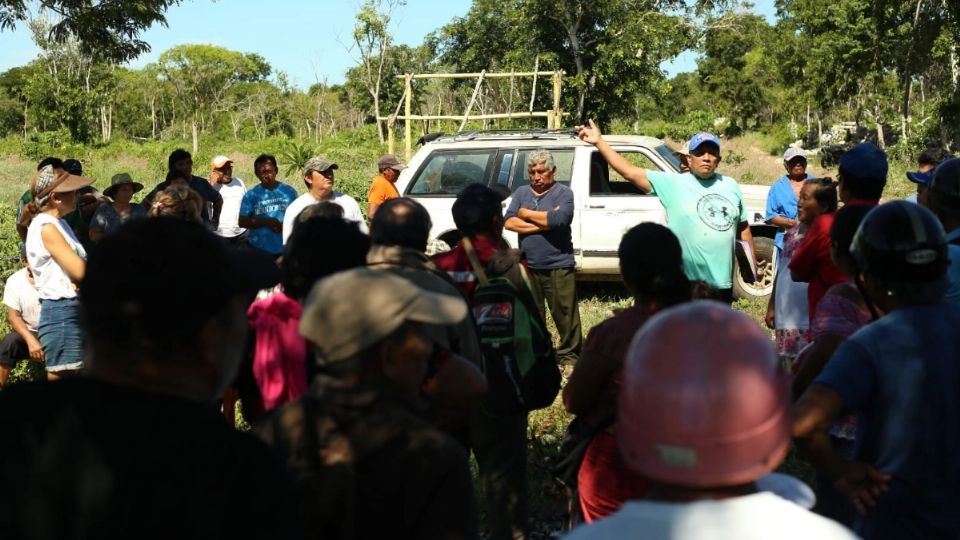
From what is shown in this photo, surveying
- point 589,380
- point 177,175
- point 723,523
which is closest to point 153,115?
point 177,175

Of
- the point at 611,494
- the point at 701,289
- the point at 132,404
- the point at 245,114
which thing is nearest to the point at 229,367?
the point at 132,404

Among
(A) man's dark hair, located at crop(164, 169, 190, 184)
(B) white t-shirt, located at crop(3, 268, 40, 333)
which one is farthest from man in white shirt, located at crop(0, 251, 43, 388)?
(A) man's dark hair, located at crop(164, 169, 190, 184)

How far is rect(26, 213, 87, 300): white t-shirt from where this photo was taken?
545cm

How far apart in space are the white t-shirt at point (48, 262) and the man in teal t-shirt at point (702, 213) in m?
3.10

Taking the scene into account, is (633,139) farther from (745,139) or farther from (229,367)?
(745,139)

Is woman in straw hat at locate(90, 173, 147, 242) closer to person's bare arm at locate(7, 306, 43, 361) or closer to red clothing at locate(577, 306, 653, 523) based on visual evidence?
person's bare arm at locate(7, 306, 43, 361)

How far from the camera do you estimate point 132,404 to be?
1.58 meters

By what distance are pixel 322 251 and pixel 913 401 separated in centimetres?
173

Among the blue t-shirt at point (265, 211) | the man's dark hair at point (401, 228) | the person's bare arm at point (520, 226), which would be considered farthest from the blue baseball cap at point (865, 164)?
the blue t-shirt at point (265, 211)

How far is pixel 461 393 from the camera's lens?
2768mm

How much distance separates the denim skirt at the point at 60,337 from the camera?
5.68 metres

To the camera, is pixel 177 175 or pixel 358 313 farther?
pixel 177 175

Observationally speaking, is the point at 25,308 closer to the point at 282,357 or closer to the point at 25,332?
the point at 25,332

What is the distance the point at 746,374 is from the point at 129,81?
247ft
